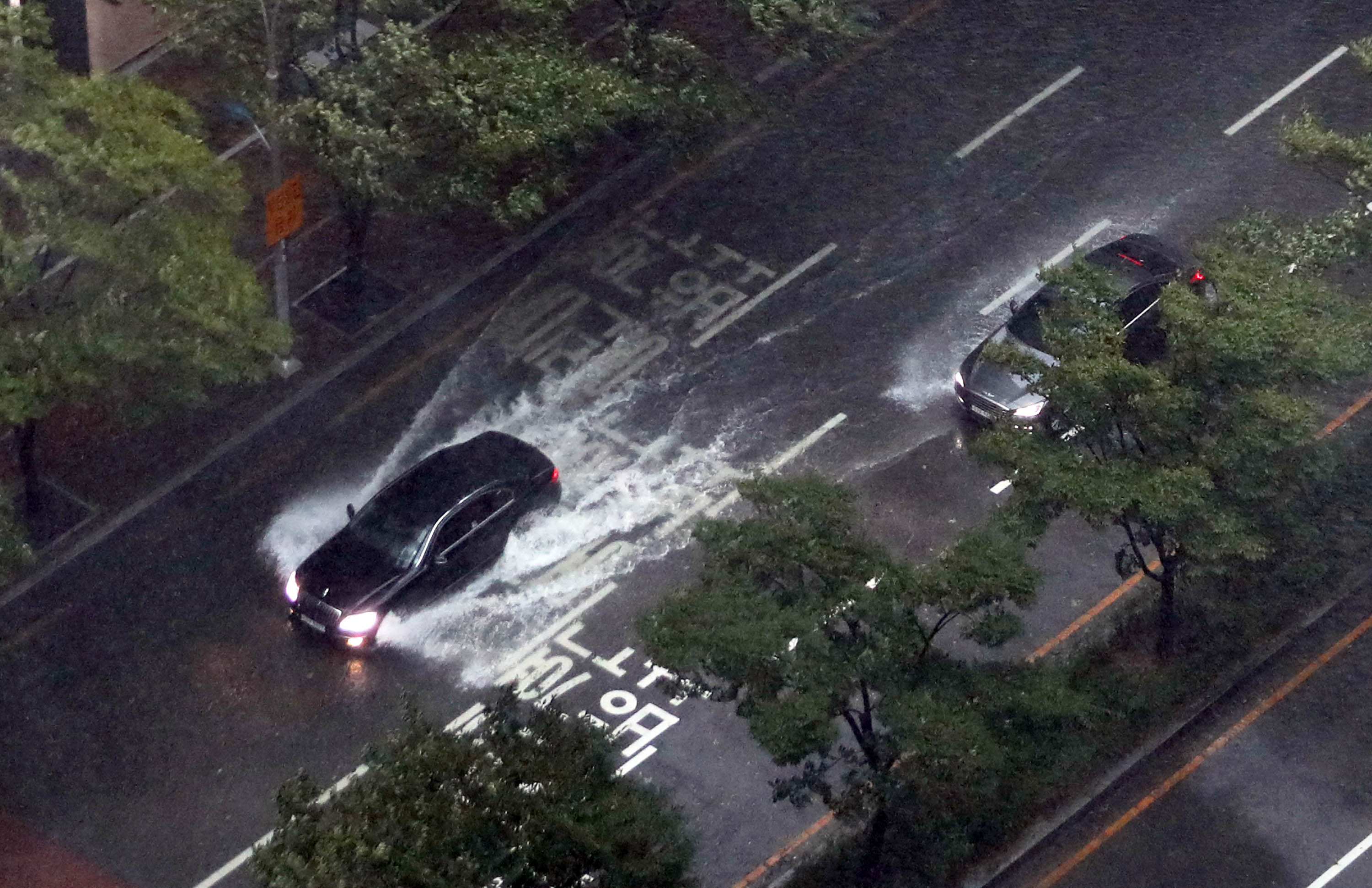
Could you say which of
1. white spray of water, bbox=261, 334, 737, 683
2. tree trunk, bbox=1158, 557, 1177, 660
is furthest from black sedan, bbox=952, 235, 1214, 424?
tree trunk, bbox=1158, 557, 1177, 660

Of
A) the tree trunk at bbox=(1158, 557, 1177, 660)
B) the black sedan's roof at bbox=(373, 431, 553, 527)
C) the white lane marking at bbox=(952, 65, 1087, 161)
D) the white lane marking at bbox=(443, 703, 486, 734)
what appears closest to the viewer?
the tree trunk at bbox=(1158, 557, 1177, 660)

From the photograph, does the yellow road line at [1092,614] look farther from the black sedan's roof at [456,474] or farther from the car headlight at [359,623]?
the car headlight at [359,623]

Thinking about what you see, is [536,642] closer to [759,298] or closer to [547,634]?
[547,634]

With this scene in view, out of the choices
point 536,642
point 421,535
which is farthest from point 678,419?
point 421,535

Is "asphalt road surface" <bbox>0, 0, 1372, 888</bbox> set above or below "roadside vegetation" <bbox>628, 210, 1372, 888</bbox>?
below

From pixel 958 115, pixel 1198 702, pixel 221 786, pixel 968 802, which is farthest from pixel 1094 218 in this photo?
pixel 221 786

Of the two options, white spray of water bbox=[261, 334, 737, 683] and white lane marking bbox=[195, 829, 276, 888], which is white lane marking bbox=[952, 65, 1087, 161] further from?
white lane marking bbox=[195, 829, 276, 888]
